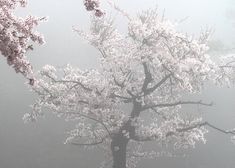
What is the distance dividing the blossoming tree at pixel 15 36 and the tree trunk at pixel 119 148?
584 inches

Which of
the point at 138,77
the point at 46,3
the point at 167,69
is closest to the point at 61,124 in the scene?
the point at 138,77

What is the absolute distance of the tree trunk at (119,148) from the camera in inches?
898

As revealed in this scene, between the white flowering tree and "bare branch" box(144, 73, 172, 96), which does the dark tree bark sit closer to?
the white flowering tree

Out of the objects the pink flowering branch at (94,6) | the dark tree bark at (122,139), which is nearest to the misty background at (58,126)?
the dark tree bark at (122,139)

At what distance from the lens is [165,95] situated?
81.5 feet

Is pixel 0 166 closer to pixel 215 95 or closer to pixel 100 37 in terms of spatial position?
pixel 100 37

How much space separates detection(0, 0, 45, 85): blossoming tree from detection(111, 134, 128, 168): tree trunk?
14.8m

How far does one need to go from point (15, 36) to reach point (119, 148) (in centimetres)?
1570

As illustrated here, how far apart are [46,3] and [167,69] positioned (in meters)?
47.8

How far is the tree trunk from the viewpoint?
74.8ft

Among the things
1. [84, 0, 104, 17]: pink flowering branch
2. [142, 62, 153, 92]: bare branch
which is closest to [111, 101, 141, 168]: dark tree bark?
[142, 62, 153, 92]: bare branch

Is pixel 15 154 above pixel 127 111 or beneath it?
beneath

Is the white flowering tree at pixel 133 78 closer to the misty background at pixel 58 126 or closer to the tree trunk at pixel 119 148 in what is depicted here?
the tree trunk at pixel 119 148

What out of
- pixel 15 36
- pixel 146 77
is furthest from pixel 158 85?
pixel 15 36
